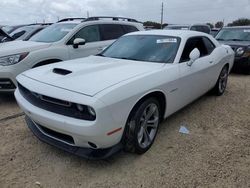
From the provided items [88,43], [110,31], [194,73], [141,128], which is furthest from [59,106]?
[110,31]

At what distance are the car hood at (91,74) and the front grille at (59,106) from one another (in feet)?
0.55

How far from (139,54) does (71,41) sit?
248 centimetres

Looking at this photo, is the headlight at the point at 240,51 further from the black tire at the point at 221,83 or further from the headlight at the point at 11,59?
the headlight at the point at 11,59

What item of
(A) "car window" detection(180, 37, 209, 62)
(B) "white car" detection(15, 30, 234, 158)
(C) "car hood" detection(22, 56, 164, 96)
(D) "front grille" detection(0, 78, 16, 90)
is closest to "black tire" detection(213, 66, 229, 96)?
(A) "car window" detection(180, 37, 209, 62)

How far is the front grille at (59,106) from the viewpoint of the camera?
2.78m

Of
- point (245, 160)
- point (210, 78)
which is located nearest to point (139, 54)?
point (210, 78)

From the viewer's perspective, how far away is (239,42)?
8711mm

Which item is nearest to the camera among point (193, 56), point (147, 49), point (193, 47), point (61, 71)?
point (61, 71)

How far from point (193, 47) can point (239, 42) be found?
4.93 meters

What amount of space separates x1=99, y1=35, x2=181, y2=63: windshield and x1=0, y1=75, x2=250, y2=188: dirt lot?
1107 mm

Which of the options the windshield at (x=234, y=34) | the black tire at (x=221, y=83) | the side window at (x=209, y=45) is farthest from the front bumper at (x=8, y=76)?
the windshield at (x=234, y=34)

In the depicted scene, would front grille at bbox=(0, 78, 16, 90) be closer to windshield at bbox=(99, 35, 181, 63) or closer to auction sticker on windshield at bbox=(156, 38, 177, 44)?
windshield at bbox=(99, 35, 181, 63)

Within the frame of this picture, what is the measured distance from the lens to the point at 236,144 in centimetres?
374

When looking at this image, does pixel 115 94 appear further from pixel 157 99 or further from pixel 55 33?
pixel 55 33
